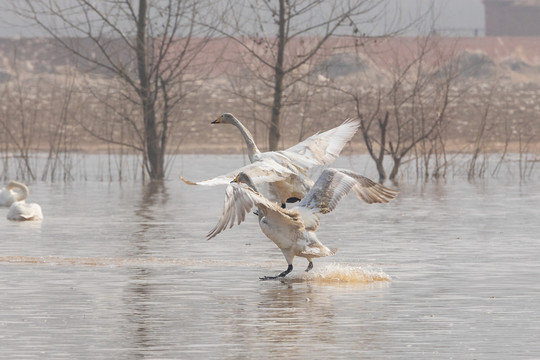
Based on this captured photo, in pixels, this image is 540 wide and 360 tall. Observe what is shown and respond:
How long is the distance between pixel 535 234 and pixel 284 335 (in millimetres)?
8596

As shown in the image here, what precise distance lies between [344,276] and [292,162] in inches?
82.3

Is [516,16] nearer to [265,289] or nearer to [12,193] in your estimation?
[12,193]

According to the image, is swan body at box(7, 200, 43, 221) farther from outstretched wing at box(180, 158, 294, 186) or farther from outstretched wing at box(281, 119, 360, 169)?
outstretched wing at box(180, 158, 294, 186)

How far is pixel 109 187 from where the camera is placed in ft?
92.4

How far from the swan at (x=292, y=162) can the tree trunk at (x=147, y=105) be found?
1429 centimetres

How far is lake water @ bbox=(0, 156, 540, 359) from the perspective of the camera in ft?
29.8

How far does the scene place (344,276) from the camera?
12.7 metres

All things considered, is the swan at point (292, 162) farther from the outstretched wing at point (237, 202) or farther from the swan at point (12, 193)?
the swan at point (12, 193)

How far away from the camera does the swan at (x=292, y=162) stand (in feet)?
44.4

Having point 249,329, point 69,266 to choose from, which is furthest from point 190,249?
point 249,329

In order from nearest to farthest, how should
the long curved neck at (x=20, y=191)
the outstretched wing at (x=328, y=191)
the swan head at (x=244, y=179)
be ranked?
the swan head at (x=244, y=179) < the outstretched wing at (x=328, y=191) < the long curved neck at (x=20, y=191)

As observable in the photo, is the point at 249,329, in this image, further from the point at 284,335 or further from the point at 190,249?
the point at 190,249

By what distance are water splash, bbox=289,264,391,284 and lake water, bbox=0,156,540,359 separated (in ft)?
0.04

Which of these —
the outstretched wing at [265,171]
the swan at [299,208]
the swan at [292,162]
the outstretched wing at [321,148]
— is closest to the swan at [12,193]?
the swan at [292,162]
